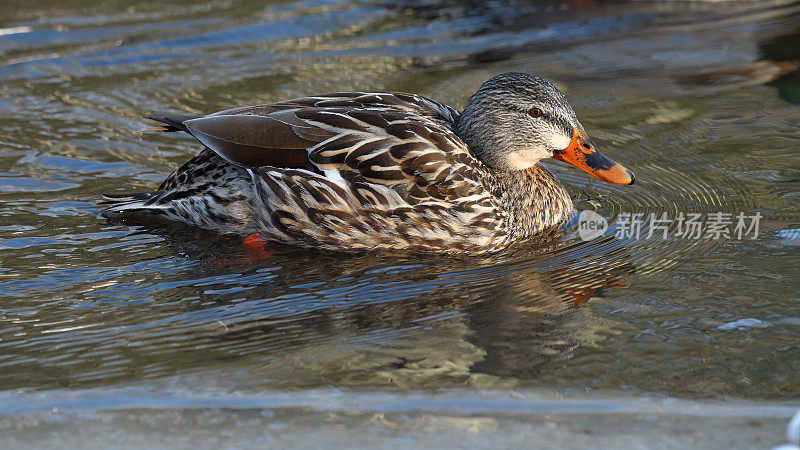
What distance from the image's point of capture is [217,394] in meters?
4.23

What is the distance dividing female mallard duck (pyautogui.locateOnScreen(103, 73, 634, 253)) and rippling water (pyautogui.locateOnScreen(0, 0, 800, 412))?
180 millimetres

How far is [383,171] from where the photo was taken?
6.02 m

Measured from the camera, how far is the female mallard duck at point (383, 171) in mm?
6043

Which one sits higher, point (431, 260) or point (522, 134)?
point (522, 134)

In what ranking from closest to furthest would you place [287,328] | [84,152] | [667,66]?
[287,328] → [84,152] → [667,66]

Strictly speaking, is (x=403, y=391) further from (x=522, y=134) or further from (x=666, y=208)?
(x=666, y=208)

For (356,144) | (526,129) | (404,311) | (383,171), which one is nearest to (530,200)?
(526,129)

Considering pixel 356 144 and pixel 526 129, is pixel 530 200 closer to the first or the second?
pixel 526 129

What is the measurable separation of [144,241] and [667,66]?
5438 millimetres

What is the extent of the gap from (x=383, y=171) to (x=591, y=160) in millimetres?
1429

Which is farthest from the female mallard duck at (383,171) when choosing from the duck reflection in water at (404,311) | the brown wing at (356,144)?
the duck reflection in water at (404,311)

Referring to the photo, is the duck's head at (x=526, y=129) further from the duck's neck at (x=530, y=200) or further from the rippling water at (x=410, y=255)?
the rippling water at (x=410, y=255)

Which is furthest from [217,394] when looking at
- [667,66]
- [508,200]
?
[667,66]

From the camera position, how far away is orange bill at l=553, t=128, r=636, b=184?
249 inches
